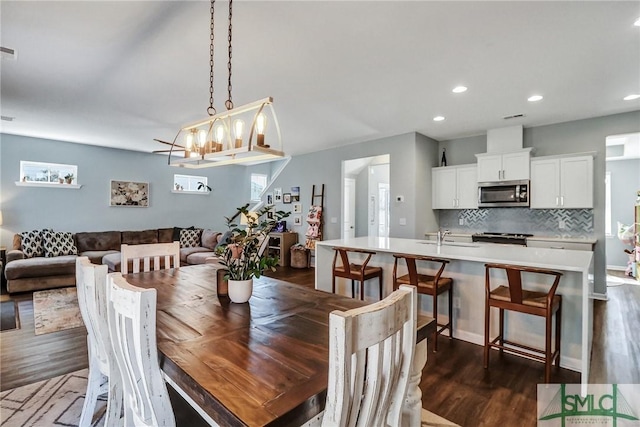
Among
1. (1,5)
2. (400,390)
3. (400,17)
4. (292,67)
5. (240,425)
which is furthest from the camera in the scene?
(292,67)

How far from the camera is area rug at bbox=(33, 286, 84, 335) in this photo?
3372 mm

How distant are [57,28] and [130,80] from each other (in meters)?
0.93

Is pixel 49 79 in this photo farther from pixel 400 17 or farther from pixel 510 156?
pixel 510 156

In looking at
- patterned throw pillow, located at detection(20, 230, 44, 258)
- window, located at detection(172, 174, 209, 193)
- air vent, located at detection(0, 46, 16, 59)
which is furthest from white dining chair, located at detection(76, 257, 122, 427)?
window, located at detection(172, 174, 209, 193)

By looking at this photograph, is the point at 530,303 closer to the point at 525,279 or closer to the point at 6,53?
the point at 525,279

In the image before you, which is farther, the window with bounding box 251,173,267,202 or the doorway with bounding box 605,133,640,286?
the window with bounding box 251,173,267,202

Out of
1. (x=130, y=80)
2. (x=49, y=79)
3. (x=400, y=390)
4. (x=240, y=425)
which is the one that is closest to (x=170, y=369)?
(x=240, y=425)

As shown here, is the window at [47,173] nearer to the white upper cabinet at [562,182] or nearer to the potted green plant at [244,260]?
the potted green plant at [244,260]

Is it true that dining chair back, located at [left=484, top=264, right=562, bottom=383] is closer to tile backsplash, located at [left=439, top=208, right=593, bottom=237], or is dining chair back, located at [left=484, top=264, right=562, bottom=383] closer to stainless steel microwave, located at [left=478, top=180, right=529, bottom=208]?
stainless steel microwave, located at [left=478, top=180, right=529, bottom=208]

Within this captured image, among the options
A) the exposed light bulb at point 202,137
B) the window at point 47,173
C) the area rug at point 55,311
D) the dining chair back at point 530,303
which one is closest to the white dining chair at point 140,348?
the exposed light bulb at point 202,137

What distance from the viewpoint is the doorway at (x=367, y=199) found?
324 inches

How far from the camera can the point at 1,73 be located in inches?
121

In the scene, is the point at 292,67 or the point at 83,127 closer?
the point at 292,67

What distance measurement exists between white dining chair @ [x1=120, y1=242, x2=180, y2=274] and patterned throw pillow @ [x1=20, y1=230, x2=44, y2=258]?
3.82 meters
